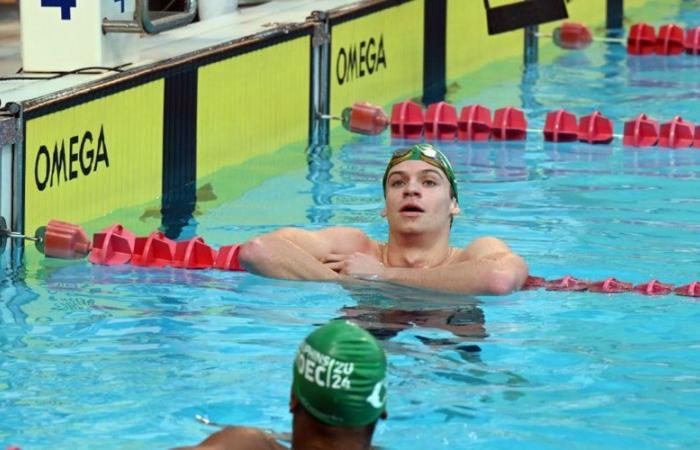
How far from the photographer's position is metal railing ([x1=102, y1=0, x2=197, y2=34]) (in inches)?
286

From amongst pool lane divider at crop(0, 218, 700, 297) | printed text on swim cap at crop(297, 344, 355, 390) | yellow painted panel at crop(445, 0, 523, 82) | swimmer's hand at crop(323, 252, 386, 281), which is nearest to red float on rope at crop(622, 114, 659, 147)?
yellow painted panel at crop(445, 0, 523, 82)

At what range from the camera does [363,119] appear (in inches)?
344

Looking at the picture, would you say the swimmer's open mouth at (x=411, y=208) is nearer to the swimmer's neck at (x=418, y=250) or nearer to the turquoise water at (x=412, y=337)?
the swimmer's neck at (x=418, y=250)

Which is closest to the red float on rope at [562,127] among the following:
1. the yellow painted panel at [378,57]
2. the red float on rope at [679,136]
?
the red float on rope at [679,136]

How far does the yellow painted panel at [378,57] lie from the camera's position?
966 cm

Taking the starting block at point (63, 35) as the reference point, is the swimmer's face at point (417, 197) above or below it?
below

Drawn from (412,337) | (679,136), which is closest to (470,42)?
(679,136)

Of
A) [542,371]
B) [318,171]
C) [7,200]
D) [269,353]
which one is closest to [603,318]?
[542,371]

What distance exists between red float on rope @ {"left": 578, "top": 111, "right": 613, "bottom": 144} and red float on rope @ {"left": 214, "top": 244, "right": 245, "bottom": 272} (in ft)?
10.9

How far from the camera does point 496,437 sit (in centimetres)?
446

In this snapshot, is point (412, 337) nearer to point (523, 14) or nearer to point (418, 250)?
point (418, 250)

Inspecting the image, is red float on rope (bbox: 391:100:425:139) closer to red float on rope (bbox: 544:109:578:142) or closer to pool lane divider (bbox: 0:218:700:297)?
red float on rope (bbox: 544:109:578:142)

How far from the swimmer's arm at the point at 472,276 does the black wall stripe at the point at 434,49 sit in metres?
5.23

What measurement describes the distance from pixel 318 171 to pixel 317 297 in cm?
266
